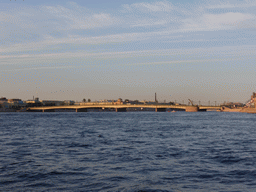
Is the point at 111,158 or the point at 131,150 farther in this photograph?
the point at 131,150

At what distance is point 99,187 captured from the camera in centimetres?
1418

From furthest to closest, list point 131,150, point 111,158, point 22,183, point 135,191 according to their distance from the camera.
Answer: point 131,150, point 111,158, point 22,183, point 135,191

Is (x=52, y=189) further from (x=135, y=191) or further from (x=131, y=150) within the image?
(x=131, y=150)

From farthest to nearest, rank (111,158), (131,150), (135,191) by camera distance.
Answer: (131,150)
(111,158)
(135,191)

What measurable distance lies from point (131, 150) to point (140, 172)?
8.61 metres

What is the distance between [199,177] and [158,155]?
717 centimetres

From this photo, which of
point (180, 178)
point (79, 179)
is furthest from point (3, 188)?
point (180, 178)

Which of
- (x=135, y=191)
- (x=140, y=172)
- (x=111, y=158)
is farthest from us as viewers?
(x=111, y=158)

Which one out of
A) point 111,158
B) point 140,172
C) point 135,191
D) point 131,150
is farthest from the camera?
point 131,150

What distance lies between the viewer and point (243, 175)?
54.1ft

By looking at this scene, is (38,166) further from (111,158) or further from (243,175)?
(243,175)

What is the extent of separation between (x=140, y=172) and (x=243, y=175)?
5.35 m

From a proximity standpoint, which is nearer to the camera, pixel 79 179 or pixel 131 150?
pixel 79 179

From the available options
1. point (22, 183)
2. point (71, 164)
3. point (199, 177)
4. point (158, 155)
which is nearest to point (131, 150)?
point (158, 155)
